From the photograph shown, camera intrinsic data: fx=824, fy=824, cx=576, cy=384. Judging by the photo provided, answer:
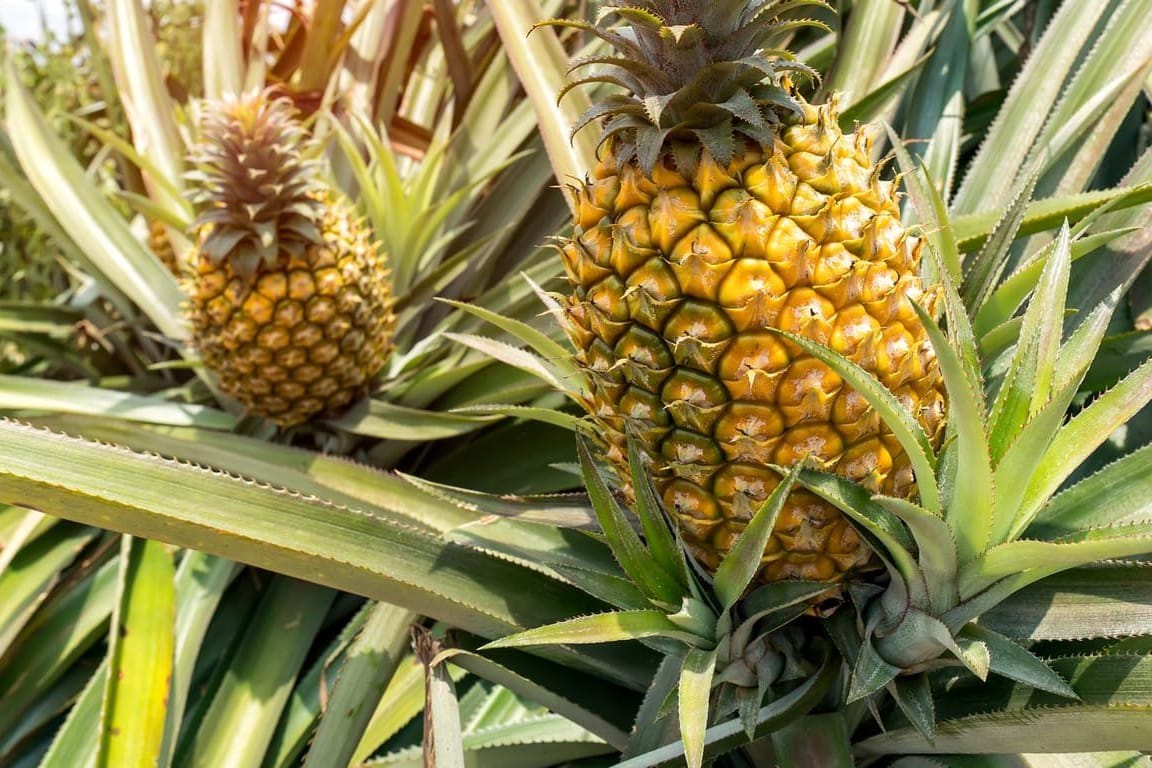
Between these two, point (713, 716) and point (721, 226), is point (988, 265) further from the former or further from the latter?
point (713, 716)

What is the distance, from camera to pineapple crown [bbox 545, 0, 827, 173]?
68cm

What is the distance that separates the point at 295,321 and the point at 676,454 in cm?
84

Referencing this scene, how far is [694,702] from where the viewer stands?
0.64 meters

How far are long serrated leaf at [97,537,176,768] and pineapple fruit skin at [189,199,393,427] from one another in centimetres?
32

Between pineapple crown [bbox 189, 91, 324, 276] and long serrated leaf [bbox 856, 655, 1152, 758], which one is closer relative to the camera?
long serrated leaf [bbox 856, 655, 1152, 758]

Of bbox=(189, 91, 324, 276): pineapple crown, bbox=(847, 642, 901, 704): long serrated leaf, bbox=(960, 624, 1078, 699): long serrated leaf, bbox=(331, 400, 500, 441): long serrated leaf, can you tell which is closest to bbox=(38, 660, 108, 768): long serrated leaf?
bbox=(331, 400, 500, 441): long serrated leaf

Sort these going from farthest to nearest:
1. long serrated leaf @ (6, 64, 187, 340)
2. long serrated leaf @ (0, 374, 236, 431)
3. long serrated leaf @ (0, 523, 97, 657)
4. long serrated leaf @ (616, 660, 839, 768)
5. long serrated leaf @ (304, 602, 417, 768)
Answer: long serrated leaf @ (6, 64, 187, 340), long serrated leaf @ (0, 374, 236, 431), long serrated leaf @ (0, 523, 97, 657), long serrated leaf @ (304, 602, 417, 768), long serrated leaf @ (616, 660, 839, 768)

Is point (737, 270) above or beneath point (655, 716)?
above

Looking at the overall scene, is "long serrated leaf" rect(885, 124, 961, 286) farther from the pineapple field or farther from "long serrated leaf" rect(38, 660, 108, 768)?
"long serrated leaf" rect(38, 660, 108, 768)

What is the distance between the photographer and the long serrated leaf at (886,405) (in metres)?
0.61

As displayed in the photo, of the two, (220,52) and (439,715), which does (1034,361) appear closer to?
(439,715)

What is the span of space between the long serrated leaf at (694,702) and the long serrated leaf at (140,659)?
2.32ft

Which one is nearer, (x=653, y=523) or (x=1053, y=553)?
(x=1053, y=553)

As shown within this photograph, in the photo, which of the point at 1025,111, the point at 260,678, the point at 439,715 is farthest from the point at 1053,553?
the point at 260,678
